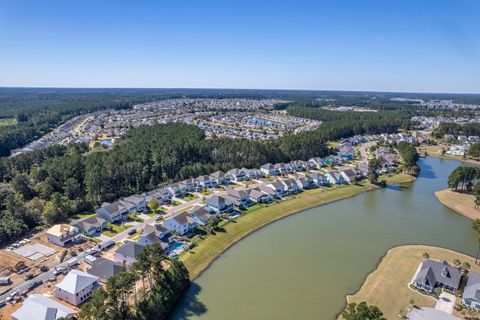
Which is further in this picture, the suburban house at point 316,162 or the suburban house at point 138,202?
the suburban house at point 316,162

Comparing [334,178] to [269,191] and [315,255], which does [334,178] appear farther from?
[315,255]

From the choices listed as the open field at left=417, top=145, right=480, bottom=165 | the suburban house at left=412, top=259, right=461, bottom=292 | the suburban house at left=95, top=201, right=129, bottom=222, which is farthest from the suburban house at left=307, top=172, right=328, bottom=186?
the open field at left=417, top=145, right=480, bottom=165

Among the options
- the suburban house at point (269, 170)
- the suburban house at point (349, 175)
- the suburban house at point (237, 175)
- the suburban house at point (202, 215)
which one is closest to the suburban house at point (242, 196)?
the suburban house at point (202, 215)

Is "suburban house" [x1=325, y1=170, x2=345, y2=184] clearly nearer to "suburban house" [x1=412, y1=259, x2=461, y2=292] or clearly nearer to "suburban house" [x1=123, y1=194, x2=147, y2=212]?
"suburban house" [x1=412, y1=259, x2=461, y2=292]

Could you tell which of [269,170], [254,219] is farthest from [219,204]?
[269,170]

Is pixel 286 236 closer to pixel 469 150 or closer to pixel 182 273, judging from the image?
pixel 182 273

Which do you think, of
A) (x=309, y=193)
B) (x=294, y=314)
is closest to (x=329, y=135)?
(x=309, y=193)

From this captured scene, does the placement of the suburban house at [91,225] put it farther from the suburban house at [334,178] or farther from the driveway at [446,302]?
the suburban house at [334,178]
